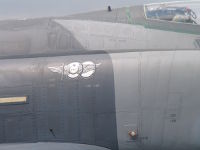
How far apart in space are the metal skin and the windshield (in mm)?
233

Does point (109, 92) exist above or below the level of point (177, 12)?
below

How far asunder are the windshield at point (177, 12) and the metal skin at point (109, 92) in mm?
233

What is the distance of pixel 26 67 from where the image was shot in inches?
343

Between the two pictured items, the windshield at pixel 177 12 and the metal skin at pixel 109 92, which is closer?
the metal skin at pixel 109 92

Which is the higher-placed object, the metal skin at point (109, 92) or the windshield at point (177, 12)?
the windshield at point (177, 12)

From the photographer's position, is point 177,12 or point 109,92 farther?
point 177,12

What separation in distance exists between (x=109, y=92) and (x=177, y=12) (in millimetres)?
2595

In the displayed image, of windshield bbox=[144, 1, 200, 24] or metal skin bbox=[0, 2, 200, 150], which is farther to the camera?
windshield bbox=[144, 1, 200, 24]

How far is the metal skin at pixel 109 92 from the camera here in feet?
26.3

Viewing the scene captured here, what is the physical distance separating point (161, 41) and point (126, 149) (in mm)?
2460

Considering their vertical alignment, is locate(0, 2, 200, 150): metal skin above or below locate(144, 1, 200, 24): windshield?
below

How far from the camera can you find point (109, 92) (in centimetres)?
824

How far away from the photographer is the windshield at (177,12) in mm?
9273

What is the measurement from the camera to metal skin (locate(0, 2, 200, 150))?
802 cm
